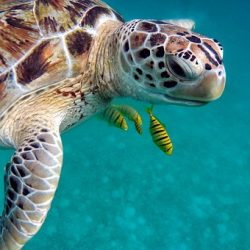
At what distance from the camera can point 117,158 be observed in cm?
625

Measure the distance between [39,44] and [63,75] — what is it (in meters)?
0.28

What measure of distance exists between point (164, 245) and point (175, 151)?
5.87ft

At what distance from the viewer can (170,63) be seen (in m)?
2.42

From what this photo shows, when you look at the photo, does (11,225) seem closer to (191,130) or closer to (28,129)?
(28,129)

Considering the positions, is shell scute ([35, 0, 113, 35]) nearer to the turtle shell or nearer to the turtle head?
the turtle shell

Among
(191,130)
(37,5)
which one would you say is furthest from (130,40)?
(191,130)

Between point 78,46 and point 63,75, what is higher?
point 78,46

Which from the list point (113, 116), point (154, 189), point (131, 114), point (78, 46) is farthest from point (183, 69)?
point (154, 189)

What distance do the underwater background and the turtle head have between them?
10.3 feet

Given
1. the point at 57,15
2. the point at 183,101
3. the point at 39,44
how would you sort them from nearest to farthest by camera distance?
the point at 183,101
the point at 39,44
the point at 57,15

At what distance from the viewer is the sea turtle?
7.86 feet

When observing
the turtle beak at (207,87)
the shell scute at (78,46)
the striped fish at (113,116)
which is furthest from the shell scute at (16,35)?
the striped fish at (113,116)

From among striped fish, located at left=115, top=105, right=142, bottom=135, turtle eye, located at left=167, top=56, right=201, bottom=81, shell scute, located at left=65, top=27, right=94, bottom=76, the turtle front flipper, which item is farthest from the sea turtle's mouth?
striped fish, located at left=115, top=105, right=142, bottom=135

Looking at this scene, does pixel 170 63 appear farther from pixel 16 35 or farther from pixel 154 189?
pixel 154 189
